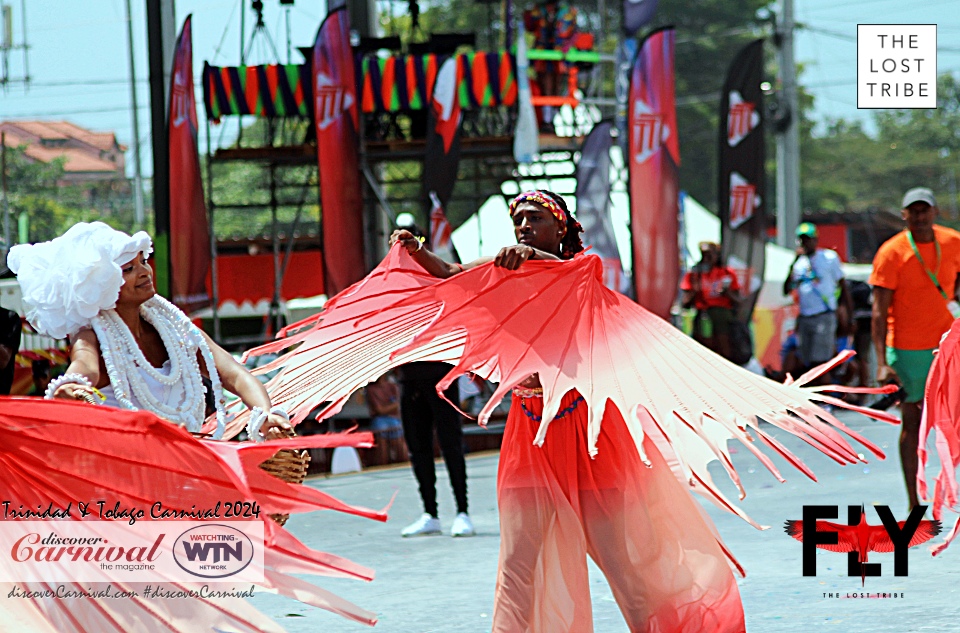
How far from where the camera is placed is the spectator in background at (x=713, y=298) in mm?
14672

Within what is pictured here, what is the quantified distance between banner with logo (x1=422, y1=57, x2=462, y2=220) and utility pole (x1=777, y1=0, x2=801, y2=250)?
12.9m

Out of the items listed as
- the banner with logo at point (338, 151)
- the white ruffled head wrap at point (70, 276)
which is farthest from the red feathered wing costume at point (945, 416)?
the banner with logo at point (338, 151)

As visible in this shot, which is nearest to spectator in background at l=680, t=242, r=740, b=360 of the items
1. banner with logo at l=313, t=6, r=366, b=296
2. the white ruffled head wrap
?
banner with logo at l=313, t=6, r=366, b=296

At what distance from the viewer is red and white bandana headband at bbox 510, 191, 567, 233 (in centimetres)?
479

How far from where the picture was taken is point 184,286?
12.0 metres

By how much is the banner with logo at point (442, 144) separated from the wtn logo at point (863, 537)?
248 inches

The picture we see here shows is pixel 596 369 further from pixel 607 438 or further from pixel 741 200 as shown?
pixel 741 200

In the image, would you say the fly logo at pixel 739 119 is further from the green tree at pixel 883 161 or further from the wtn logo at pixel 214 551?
the green tree at pixel 883 161

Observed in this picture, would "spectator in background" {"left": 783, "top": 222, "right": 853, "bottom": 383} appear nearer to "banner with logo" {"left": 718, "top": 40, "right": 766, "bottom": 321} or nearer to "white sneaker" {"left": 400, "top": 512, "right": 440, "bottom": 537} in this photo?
"banner with logo" {"left": 718, "top": 40, "right": 766, "bottom": 321}

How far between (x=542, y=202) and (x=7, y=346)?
278 cm

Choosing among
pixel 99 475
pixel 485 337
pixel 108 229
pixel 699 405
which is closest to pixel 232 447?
pixel 99 475

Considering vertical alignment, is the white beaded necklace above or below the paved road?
above

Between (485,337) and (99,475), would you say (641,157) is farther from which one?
(99,475)

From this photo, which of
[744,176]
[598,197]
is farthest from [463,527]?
[744,176]
